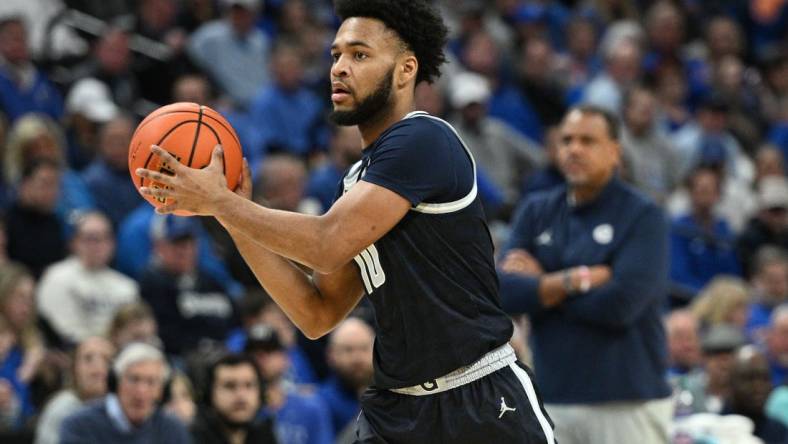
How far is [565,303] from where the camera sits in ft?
23.4

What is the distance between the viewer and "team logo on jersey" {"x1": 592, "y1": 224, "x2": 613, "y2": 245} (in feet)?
23.8

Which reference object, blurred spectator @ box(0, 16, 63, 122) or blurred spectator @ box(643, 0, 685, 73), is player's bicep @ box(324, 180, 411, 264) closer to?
blurred spectator @ box(0, 16, 63, 122)

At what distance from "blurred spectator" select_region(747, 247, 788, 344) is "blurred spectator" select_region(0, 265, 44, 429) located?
6.25 metres

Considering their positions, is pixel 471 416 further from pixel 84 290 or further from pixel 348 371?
pixel 84 290

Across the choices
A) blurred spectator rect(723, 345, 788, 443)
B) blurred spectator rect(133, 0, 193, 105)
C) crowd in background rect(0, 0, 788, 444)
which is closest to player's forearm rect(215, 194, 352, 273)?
crowd in background rect(0, 0, 788, 444)

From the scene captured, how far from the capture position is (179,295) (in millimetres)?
10406

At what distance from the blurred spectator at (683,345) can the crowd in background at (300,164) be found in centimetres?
2

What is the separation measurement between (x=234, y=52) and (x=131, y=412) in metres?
6.72

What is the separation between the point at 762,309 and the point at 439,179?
8.49 meters

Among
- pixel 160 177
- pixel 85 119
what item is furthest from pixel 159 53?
pixel 160 177

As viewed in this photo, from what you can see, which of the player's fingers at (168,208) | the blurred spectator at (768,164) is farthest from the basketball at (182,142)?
the blurred spectator at (768,164)

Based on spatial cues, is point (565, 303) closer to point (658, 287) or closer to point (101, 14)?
A: point (658, 287)

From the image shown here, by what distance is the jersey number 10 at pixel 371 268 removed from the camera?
15.5 feet

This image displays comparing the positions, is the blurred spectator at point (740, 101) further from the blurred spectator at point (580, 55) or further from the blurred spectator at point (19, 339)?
the blurred spectator at point (19, 339)
